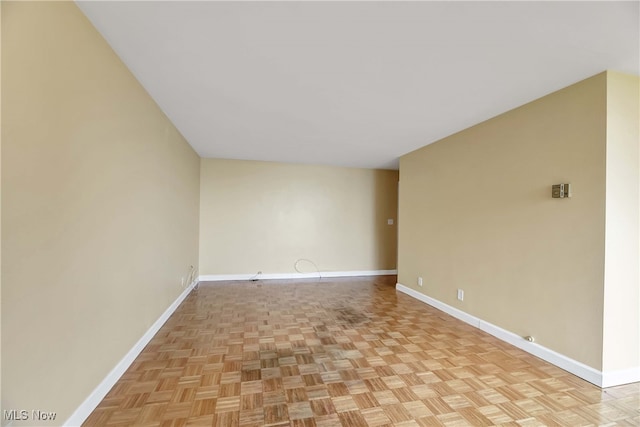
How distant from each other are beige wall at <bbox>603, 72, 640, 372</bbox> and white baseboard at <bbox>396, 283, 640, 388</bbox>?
2.2 inches

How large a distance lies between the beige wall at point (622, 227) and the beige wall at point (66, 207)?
344cm

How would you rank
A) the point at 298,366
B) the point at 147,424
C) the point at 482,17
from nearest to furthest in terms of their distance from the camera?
the point at 482,17, the point at 147,424, the point at 298,366

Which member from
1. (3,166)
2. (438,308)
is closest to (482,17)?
(3,166)

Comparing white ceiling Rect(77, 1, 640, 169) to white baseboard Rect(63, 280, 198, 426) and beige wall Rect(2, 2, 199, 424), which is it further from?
white baseboard Rect(63, 280, 198, 426)

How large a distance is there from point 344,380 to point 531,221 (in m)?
2.19

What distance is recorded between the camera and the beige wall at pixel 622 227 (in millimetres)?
1928

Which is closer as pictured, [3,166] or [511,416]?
Answer: [3,166]

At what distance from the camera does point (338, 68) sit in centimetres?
192

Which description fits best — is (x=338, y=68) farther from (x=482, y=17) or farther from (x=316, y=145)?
(x=316, y=145)

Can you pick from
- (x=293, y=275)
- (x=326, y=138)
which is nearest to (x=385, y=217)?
(x=293, y=275)

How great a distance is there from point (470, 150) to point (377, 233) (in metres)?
2.96

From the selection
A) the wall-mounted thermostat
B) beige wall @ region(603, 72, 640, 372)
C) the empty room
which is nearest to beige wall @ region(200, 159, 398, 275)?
the empty room

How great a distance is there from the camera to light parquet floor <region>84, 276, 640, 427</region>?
161cm

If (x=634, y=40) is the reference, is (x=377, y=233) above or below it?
below
